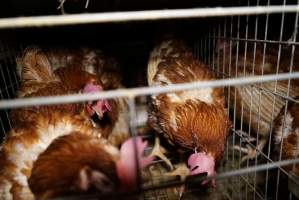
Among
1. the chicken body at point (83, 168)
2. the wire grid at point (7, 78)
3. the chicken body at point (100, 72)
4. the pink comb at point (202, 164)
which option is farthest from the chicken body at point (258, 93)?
the wire grid at point (7, 78)

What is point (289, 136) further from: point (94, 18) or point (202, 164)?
point (94, 18)

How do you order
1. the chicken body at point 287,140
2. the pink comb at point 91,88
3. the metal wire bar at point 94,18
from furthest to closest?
the pink comb at point 91,88 < the chicken body at point 287,140 < the metal wire bar at point 94,18

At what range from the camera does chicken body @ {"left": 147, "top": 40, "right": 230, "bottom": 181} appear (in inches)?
48.9

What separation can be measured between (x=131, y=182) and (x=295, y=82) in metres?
1.23

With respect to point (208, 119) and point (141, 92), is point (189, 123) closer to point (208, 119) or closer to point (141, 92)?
point (208, 119)

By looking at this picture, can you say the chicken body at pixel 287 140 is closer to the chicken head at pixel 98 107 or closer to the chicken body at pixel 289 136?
the chicken body at pixel 289 136

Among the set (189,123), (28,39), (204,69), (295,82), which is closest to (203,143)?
(189,123)

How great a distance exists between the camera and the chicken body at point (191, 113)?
124 cm

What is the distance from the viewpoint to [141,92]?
0.55m

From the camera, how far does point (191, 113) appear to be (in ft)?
4.38

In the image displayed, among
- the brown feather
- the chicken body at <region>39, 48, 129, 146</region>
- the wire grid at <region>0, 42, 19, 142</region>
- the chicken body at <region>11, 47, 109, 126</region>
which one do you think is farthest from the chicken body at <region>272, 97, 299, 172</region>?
the wire grid at <region>0, 42, 19, 142</region>

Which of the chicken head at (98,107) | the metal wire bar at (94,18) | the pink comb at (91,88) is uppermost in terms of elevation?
the metal wire bar at (94,18)

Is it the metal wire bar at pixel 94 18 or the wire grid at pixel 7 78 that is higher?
the metal wire bar at pixel 94 18

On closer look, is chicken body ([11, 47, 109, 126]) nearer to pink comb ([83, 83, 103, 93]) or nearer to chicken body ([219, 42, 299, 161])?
pink comb ([83, 83, 103, 93])
